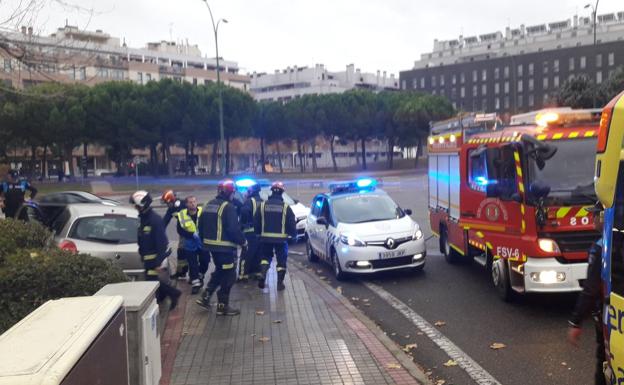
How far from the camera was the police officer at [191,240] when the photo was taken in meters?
9.73

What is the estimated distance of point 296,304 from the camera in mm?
8664

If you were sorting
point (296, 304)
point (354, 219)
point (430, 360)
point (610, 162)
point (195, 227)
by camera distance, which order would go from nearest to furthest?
point (610, 162), point (430, 360), point (296, 304), point (195, 227), point (354, 219)

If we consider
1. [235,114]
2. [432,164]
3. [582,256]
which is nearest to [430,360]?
[582,256]

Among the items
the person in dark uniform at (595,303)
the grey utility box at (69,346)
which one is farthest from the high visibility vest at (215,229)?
the person in dark uniform at (595,303)

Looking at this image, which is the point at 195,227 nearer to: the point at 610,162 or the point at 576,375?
the point at 576,375

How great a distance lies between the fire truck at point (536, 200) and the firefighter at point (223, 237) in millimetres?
3547

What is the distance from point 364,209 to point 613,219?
8.26 meters

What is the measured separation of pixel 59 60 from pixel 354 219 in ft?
18.7

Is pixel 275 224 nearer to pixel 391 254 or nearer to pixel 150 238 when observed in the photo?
pixel 391 254

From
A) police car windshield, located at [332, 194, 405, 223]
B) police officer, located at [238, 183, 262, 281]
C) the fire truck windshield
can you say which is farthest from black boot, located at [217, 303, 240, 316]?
the fire truck windshield

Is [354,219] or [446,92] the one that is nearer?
[354,219]

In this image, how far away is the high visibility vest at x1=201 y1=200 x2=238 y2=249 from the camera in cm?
788

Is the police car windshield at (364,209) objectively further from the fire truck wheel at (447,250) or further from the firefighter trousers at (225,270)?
the firefighter trousers at (225,270)

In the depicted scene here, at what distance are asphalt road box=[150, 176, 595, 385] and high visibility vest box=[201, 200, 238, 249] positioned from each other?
2284 mm
